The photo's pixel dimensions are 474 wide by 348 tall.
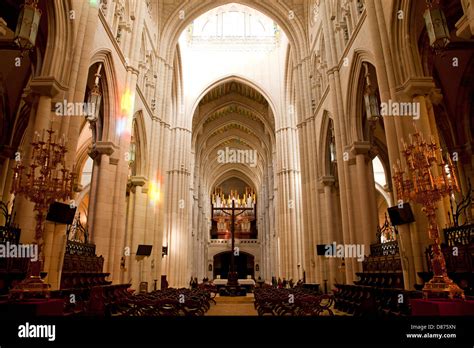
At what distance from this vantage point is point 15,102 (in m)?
14.6

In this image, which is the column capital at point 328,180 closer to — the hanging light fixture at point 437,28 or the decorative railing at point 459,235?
the decorative railing at point 459,235

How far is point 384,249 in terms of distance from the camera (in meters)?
9.69

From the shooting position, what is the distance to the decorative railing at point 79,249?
29.9 ft

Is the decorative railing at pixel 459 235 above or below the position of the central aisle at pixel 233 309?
above

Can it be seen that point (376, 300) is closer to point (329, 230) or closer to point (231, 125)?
point (329, 230)

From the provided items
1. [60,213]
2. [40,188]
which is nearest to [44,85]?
[60,213]

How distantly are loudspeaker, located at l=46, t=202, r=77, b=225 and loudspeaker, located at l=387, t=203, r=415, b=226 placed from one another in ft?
25.3

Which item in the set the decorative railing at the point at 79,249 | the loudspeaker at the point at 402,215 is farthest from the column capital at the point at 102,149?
the loudspeaker at the point at 402,215

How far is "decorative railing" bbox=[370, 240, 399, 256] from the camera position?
9.02 meters

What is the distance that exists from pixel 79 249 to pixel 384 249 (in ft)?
29.5

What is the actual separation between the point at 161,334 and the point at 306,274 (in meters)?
16.1

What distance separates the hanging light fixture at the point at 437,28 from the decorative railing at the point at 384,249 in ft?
16.3

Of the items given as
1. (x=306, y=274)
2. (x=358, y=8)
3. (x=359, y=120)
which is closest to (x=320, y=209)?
(x=306, y=274)

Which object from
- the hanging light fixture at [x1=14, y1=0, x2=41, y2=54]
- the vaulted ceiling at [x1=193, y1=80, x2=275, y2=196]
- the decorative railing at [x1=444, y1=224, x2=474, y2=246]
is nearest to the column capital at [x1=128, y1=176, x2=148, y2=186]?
the hanging light fixture at [x1=14, y1=0, x2=41, y2=54]
